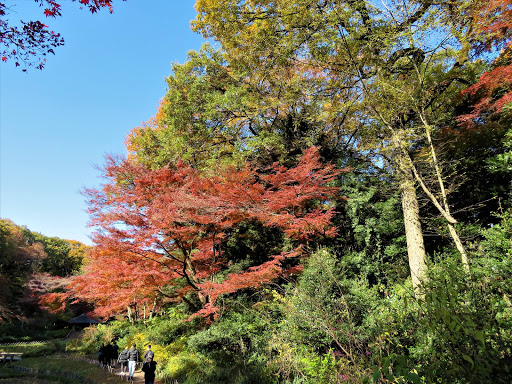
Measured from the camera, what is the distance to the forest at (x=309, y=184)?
6023 mm

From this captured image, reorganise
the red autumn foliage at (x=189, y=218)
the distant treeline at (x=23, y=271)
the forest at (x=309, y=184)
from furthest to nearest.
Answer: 1. the distant treeline at (x=23, y=271)
2. the red autumn foliage at (x=189, y=218)
3. the forest at (x=309, y=184)

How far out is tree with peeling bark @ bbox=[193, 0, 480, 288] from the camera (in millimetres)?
6246

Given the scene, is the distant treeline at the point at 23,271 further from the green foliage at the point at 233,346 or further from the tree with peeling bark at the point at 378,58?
the tree with peeling bark at the point at 378,58

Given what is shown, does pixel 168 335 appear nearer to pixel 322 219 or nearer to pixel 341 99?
pixel 322 219

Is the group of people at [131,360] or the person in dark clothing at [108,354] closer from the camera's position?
the group of people at [131,360]

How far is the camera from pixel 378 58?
25.0ft

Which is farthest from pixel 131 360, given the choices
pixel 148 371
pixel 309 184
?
pixel 309 184

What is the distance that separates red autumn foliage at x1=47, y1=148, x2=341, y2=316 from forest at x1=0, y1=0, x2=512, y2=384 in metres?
0.07

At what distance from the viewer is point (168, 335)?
10.8 m

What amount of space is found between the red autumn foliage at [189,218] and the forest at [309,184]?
71 millimetres

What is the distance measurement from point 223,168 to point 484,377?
A: 9165 mm

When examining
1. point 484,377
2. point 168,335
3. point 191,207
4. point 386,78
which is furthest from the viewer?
point 168,335

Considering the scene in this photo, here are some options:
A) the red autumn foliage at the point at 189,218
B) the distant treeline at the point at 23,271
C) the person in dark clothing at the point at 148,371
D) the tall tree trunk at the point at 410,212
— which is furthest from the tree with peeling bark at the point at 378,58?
the distant treeline at the point at 23,271

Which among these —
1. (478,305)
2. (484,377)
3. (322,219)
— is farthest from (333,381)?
(322,219)
